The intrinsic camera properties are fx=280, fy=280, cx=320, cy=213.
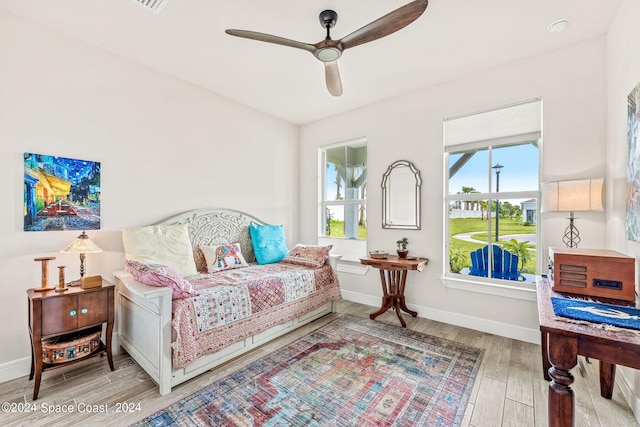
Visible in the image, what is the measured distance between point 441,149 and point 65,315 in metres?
3.74

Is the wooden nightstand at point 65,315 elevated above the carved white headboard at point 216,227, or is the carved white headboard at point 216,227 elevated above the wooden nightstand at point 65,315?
the carved white headboard at point 216,227

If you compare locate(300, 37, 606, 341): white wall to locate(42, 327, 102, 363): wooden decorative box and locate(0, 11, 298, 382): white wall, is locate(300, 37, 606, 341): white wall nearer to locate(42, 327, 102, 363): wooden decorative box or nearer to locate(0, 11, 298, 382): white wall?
locate(0, 11, 298, 382): white wall

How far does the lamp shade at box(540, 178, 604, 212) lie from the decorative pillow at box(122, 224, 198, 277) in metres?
3.21

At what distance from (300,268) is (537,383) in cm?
223

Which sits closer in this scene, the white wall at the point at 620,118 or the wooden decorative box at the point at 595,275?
the wooden decorative box at the point at 595,275

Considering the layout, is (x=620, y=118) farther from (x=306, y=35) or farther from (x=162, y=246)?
(x=162, y=246)

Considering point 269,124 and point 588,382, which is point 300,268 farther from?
point 588,382

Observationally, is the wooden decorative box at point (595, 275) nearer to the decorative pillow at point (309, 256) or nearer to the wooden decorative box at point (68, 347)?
the decorative pillow at point (309, 256)

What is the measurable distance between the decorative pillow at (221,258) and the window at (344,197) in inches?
61.7

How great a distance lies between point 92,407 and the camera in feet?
5.83

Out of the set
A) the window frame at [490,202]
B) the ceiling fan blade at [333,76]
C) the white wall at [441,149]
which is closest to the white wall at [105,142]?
the white wall at [441,149]

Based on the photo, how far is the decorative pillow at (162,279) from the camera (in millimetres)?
1952

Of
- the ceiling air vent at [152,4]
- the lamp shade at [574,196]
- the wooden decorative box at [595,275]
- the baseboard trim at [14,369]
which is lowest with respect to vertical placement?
the baseboard trim at [14,369]

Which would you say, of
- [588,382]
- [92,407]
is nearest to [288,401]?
[92,407]
